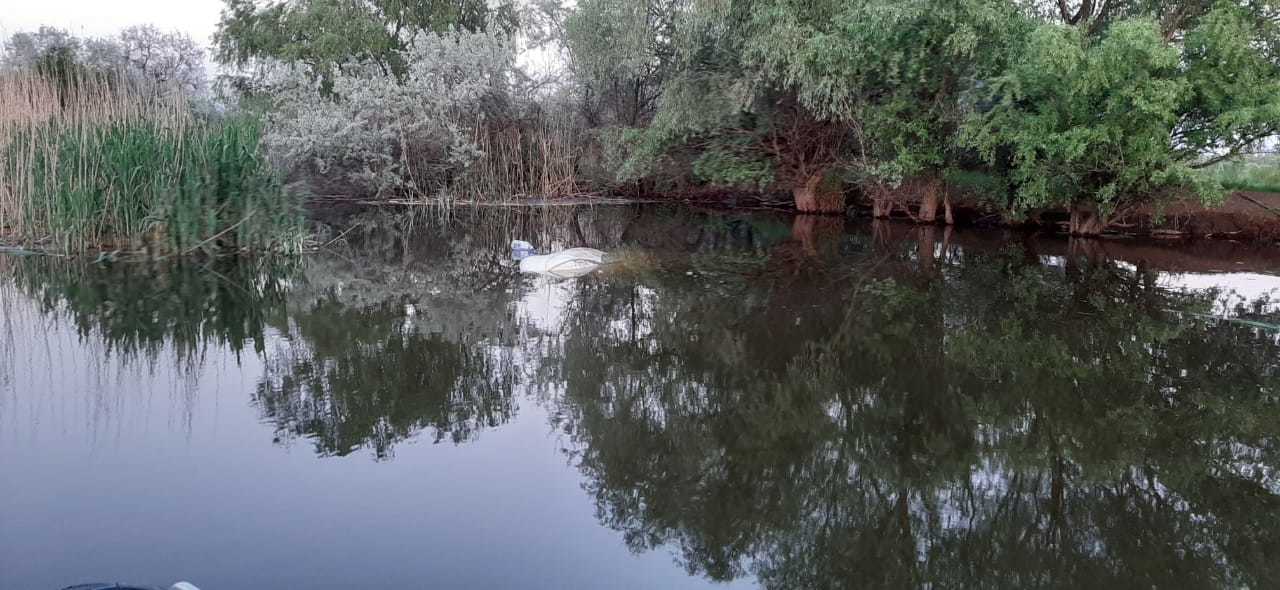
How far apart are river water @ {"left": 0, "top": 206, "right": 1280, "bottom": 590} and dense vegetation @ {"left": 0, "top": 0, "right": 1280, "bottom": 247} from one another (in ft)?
13.6

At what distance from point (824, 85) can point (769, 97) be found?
3.19 metres

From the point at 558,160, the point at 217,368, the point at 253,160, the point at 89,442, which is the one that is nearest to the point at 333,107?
the point at 558,160

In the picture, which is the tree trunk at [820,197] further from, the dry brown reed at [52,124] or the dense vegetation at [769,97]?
the dry brown reed at [52,124]

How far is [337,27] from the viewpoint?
23.8 meters

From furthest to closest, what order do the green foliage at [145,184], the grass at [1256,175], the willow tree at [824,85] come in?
the grass at [1256,175] → the willow tree at [824,85] → the green foliage at [145,184]

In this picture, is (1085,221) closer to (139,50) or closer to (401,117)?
(401,117)

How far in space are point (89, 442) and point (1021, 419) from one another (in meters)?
5.22

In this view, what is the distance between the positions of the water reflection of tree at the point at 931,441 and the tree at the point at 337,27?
16.4 meters

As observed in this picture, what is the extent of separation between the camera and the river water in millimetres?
3721

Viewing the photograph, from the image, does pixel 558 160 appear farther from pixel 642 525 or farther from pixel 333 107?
pixel 642 525

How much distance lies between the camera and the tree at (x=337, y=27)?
2378 cm

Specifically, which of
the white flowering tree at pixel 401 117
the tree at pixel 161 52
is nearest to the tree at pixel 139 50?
the tree at pixel 161 52

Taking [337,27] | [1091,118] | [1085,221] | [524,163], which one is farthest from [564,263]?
[337,27]

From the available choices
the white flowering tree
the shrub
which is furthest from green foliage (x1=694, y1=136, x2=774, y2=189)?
the white flowering tree
